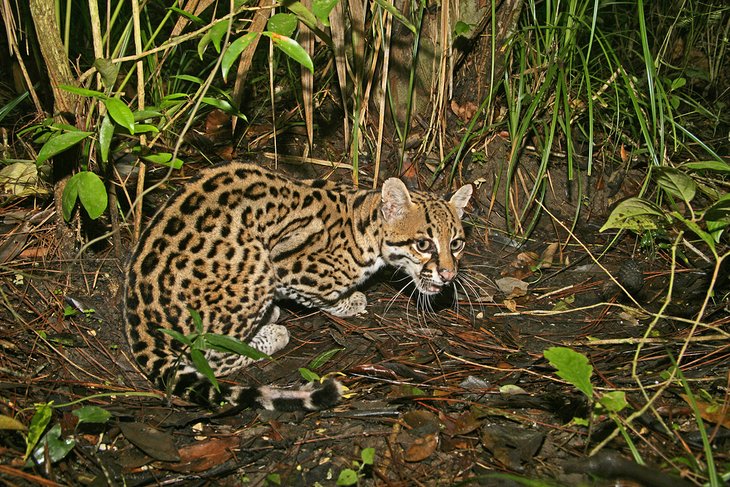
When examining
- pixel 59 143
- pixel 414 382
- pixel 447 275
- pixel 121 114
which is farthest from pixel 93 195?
pixel 447 275

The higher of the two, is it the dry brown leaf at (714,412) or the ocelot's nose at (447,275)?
the dry brown leaf at (714,412)

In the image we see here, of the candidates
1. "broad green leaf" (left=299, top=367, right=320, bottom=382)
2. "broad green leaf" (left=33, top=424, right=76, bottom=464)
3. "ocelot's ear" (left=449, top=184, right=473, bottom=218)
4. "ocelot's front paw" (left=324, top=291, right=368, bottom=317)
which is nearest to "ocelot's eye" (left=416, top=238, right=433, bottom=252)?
"ocelot's ear" (left=449, top=184, right=473, bottom=218)

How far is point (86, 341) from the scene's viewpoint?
436 centimetres

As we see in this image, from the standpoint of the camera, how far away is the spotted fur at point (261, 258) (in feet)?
13.5

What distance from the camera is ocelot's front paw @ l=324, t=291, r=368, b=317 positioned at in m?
5.09

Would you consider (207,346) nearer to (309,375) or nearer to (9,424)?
(309,375)

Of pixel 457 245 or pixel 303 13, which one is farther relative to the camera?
pixel 457 245

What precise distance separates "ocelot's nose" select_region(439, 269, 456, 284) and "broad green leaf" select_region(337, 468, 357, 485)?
1699 mm

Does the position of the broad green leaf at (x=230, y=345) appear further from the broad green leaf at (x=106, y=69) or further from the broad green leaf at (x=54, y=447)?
the broad green leaf at (x=106, y=69)

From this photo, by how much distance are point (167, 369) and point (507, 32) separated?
11.1 feet

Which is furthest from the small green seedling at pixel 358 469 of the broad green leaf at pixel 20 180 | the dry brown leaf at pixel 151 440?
the broad green leaf at pixel 20 180

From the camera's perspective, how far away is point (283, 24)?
11.6ft

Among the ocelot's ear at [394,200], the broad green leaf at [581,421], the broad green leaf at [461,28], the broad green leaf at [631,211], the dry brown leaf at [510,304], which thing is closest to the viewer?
the broad green leaf at [581,421]

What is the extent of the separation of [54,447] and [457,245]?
274 cm
